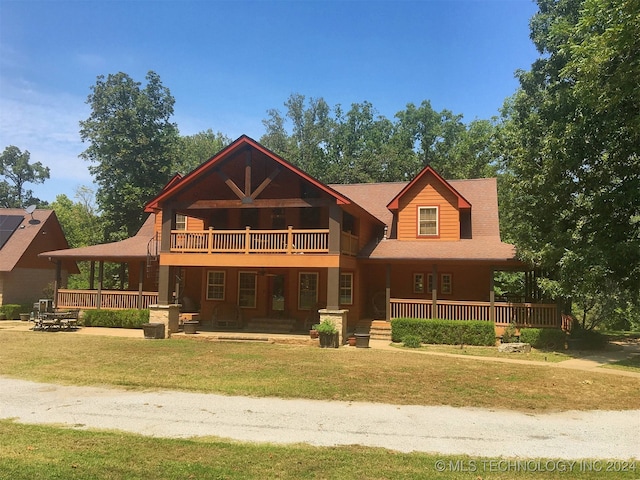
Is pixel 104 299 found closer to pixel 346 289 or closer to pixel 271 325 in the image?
pixel 271 325

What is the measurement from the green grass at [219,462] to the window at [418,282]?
16.5m

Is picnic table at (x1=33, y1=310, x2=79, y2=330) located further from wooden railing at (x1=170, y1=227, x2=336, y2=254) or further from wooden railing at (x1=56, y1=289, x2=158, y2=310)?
wooden railing at (x1=170, y1=227, x2=336, y2=254)

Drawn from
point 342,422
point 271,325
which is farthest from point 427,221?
point 342,422

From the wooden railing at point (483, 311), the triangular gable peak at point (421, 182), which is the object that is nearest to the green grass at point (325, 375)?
the wooden railing at point (483, 311)

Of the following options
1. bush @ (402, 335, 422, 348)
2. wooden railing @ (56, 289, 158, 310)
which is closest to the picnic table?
wooden railing @ (56, 289, 158, 310)

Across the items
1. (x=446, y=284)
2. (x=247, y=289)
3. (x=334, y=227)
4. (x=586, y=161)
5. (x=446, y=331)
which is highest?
(x=586, y=161)

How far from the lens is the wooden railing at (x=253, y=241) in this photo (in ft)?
61.4

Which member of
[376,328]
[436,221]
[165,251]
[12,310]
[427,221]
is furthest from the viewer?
[12,310]

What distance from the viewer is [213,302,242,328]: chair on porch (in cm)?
2130

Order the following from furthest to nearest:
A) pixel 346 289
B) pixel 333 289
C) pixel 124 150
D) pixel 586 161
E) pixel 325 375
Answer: pixel 124 150 → pixel 346 289 → pixel 333 289 → pixel 586 161 → pixel 325 375

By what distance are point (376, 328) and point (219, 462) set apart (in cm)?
1485

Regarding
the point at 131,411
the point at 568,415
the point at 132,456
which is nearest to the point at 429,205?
the point at 568,415

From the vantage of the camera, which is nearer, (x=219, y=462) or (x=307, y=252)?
(x=219, y=462)

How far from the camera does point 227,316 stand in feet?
70.9
